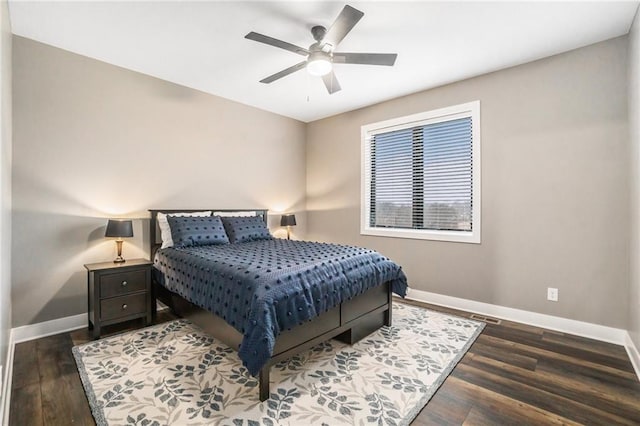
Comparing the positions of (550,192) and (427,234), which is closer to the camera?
(550,192)

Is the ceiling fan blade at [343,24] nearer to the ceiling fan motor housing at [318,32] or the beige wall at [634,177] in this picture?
the ceiling fan motor housing at [318,32]

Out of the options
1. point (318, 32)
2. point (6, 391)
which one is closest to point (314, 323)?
point (6, 391)

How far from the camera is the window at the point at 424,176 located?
12.0 feet

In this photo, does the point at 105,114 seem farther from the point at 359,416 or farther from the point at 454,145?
the point at 454,145

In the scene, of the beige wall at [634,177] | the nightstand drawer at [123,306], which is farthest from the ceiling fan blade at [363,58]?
the nightstand drawer at [123,306]

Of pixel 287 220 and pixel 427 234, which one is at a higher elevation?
pixel 287 220

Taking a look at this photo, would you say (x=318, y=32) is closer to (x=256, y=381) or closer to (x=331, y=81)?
(x=331, y=81)

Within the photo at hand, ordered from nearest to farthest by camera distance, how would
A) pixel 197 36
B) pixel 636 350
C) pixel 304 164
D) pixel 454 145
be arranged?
pixel 636 350 < pixel 197 36 < pixel 454 145 < pixel 304 164

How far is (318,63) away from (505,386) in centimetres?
283

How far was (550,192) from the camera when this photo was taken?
3.04m

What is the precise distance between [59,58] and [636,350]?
224 inches

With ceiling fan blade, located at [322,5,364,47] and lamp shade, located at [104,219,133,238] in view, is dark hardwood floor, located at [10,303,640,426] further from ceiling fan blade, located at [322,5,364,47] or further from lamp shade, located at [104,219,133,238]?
ceiling fan blade, located at [322,5,364,47]

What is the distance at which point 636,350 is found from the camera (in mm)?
2332

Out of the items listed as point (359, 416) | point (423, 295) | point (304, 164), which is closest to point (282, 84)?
point (304, 164)
